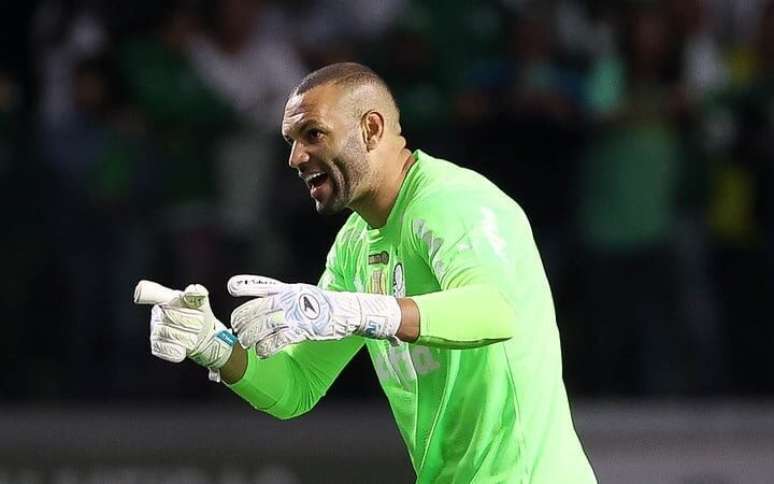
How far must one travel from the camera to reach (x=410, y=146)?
8.78 m

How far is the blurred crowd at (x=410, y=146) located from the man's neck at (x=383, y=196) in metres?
4.26

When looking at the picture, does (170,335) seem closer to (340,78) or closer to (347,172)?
(347,172)

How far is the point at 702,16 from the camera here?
9289 mm

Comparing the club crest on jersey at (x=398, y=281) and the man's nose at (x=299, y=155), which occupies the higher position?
the man's nose at (x=299, y=155)

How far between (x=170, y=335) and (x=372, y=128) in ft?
2.76

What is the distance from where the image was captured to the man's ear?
4.35 m

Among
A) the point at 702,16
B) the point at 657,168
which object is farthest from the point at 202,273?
the point at 702,16

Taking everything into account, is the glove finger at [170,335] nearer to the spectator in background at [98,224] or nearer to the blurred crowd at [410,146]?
the blurred crowd at [410,146]

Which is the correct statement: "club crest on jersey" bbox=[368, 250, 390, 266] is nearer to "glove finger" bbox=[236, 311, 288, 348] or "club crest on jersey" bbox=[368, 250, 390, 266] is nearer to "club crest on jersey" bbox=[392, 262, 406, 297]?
"club crest on jersey" bbox=[392, 262, 406, 297]

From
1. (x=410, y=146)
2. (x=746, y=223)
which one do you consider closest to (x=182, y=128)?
(x=410, y=146)

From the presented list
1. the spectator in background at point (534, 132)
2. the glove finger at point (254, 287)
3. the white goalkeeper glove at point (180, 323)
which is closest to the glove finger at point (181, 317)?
the white goalkeeper glove at point (180, 323)

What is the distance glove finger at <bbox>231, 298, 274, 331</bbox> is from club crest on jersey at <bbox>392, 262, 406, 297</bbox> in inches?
22.7

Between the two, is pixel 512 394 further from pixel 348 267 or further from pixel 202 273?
pixel 202 273

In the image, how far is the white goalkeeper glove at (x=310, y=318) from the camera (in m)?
3.77
